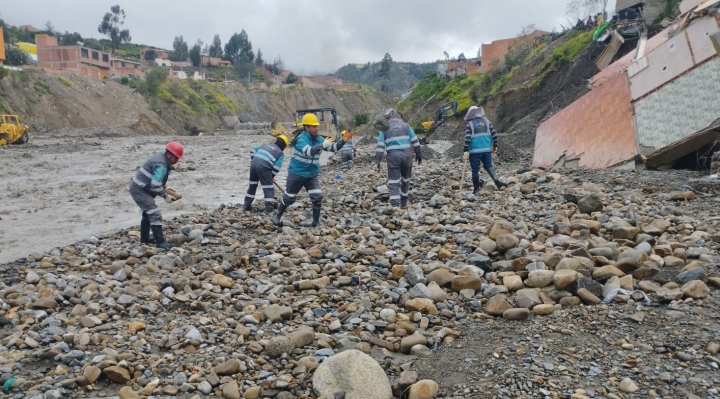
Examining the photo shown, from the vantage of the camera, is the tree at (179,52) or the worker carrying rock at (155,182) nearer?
the worker carrying rock at (155,182)

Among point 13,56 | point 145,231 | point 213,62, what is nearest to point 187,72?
point 213,62

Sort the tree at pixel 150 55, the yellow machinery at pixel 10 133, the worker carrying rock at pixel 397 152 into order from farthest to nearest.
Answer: the tree at pixel 150 55
the yellow machinery at pixel 10 133
the worker carrying rock at pixel 397 152

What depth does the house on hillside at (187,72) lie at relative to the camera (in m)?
76.3

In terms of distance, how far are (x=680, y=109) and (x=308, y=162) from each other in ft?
19.5

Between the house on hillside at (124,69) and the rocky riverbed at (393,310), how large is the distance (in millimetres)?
66758

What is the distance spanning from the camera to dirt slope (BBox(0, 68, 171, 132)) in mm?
37594

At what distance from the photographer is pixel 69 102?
41656mm

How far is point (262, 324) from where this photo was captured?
4.25 metres

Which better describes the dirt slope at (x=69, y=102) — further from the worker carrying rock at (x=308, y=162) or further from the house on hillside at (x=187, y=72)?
the worker carrying rock at (x=308, y=162)

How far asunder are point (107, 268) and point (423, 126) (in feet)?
80.2

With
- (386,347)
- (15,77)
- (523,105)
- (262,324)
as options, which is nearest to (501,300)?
(386,347)

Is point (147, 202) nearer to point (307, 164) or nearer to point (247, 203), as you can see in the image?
point (307, 164)

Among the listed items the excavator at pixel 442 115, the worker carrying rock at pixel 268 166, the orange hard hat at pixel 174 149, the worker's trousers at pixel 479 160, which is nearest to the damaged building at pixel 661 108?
the worker's trousers at pixel 479 160

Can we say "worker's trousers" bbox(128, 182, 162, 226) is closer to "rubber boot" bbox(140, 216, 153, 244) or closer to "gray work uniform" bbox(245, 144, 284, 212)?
"rubber boot" bbox(140, 216, 153, 244)
